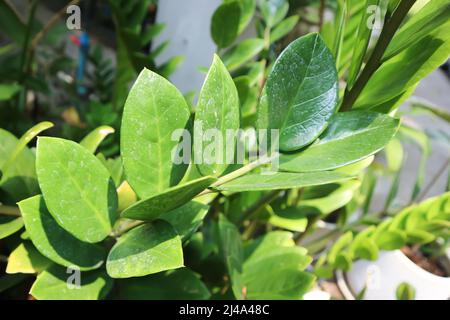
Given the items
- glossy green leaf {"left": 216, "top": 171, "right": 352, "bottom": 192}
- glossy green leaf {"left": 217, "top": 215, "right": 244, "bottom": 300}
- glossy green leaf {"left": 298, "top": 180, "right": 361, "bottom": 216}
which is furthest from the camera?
glossy green leaf {"left": 298, "top": 180, "right": 361, "bottom": 216}

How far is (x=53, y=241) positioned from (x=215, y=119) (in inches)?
5.0

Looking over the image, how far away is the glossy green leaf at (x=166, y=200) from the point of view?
0.75 ft

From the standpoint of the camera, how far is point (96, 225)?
11.3 inches

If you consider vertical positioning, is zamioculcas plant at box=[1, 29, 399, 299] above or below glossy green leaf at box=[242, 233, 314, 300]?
above

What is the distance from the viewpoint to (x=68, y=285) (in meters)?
0.31

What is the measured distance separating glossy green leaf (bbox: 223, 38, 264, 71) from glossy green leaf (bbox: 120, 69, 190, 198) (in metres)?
0.20

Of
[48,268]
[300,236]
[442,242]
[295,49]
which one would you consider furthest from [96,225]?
[442,242]

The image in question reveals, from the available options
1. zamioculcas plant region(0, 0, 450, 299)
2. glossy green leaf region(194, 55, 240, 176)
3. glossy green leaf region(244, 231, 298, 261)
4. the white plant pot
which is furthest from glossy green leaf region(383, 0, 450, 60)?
the white plant pot

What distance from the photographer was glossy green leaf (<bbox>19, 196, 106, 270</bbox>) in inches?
10.9

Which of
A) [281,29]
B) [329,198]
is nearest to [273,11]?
[281,29]

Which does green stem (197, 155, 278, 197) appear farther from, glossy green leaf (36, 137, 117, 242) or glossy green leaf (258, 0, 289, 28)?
glossy green leaf (258, 0, 289, 28)

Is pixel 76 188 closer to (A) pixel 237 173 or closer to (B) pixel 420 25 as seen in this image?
(A) pixel 237 173
